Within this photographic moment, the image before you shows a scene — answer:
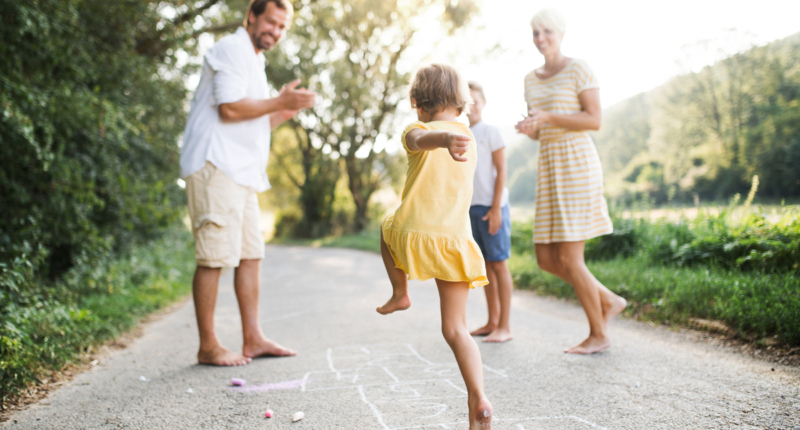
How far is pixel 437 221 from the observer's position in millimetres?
1938

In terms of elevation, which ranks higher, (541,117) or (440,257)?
(541,117)

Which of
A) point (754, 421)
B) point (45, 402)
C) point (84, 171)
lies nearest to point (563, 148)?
point (754, 421)

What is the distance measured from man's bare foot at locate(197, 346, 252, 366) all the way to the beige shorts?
0.52m

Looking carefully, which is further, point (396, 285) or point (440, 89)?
point (396, 285)

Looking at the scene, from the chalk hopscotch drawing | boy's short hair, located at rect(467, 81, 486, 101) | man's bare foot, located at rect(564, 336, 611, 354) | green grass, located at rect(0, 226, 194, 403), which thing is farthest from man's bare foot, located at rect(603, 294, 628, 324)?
green grass, located at rect(0, 226, 194, 403)

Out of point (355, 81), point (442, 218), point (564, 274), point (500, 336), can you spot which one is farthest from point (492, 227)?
point (355, 81)

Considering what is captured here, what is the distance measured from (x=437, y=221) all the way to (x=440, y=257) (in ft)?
0.48

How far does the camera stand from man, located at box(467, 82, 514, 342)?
346 centimetres

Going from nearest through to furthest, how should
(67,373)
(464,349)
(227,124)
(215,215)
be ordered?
(464,349) → (67,373) → (215,215) → (227,124)

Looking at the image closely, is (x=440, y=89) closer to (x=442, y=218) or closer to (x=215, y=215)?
(x=442, y=218)

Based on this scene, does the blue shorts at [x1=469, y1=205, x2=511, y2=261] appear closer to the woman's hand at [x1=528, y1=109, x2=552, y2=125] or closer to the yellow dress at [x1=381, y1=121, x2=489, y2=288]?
the woman's hand at [x1=528, y1=109, x2=552, y2=125]

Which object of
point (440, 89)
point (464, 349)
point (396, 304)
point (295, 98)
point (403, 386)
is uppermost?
point (295, 98)

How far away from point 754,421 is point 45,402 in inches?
121

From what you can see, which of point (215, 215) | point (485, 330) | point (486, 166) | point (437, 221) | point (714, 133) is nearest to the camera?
point (437, 221)
